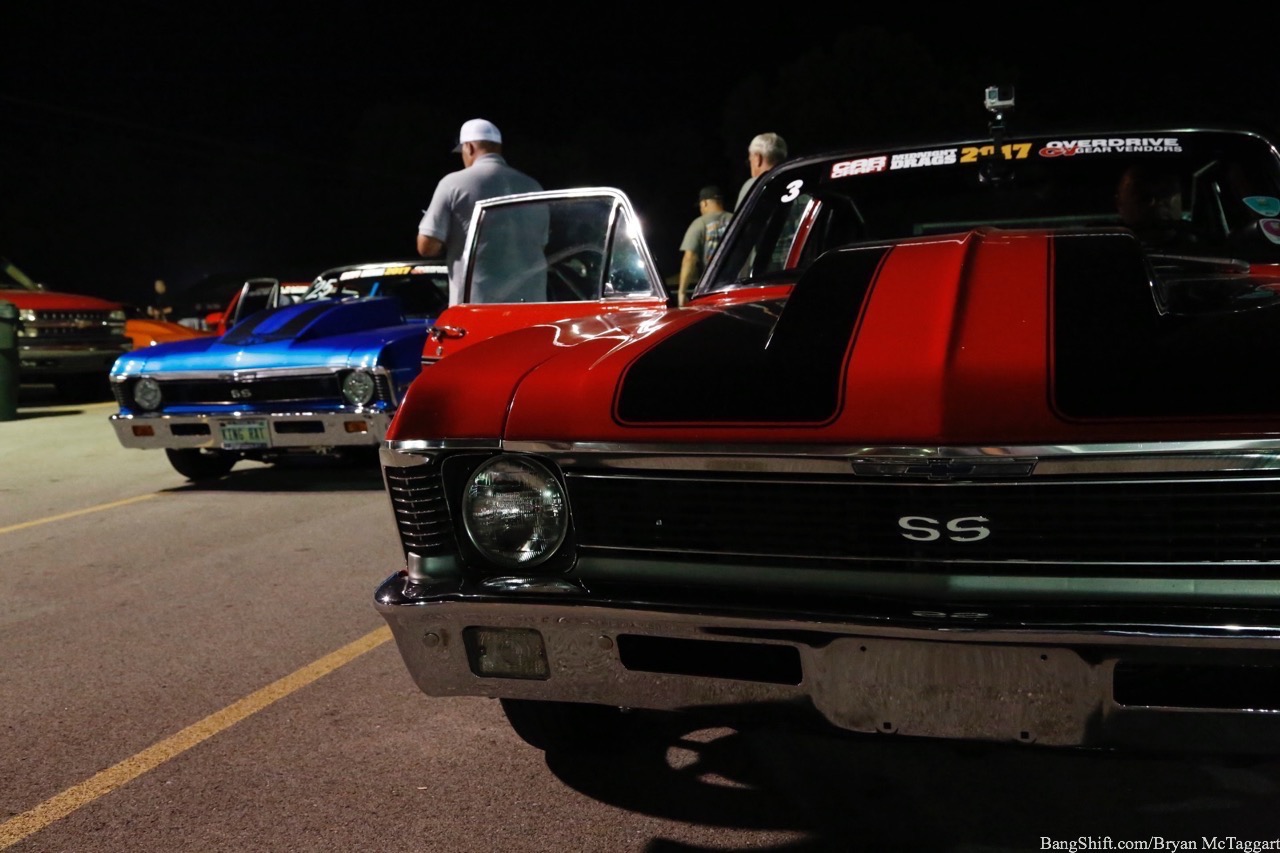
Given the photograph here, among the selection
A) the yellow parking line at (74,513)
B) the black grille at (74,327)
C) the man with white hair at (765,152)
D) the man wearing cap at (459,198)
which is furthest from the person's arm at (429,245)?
the black grille at (74,327)

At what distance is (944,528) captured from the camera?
2.27m

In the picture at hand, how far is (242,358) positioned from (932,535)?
628 cm

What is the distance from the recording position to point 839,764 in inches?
125

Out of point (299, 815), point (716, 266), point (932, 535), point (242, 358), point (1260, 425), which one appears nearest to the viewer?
point (1260, 425)

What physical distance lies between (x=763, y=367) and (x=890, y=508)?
14.8 inches

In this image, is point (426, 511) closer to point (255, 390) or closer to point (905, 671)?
point (905, 671)

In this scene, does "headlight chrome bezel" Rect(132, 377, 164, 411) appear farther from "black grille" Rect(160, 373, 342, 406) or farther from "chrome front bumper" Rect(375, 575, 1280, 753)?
"chrome front bumper" Rect(375, 575, 1280, 753)

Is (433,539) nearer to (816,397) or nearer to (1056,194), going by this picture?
(816,397)

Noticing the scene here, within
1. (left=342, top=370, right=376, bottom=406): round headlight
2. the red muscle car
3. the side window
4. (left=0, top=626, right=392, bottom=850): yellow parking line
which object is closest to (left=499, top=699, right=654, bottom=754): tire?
the red muscle car

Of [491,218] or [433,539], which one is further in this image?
[491,218]

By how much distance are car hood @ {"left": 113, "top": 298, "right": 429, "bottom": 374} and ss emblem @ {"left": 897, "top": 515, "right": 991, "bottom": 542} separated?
5617 millimetres

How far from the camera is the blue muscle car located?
7.57m

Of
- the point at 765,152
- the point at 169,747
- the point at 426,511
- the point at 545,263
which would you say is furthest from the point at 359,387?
the point at 426,511

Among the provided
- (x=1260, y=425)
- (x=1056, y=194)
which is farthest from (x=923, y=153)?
(x=1260, y=425)
